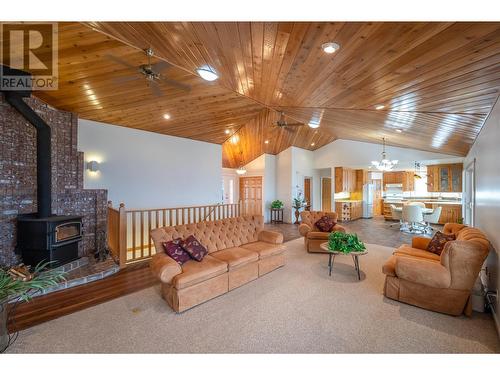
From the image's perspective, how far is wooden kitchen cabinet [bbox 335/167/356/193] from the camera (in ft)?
31.6

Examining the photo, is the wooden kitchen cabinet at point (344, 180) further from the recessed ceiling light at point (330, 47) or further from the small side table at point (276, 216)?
the recessed ceiling light at point (330, 47)

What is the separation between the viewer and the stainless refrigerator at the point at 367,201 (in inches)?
408

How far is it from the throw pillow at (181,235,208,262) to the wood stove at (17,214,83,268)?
2145 mm

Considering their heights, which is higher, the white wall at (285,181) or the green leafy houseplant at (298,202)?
the white wall at (285,181)

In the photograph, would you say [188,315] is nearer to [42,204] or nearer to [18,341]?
[18,341]

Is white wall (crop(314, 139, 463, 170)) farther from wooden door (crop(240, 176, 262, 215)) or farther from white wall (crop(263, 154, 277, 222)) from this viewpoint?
wooden door (crop(240, 176, 262, 215))

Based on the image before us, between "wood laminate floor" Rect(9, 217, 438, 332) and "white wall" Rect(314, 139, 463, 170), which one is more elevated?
"white wall" Rect(314, 139, 463, 170)

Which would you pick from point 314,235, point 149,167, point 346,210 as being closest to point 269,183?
point 346,210

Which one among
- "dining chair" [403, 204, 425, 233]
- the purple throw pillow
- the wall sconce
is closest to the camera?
the purple throw pillow

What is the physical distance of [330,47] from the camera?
2.05 m

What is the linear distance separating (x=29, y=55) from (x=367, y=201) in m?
11.6

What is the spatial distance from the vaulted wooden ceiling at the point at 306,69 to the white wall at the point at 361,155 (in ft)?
10.4

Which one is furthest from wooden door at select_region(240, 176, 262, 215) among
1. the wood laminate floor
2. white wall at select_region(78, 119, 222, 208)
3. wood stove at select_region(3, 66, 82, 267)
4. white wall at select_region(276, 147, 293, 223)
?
wood stove at select_region(3, 66, 82, 267)

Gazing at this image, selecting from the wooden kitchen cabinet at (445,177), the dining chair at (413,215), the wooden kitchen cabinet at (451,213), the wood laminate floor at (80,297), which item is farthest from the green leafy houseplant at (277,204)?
the wooden kitchen cabinet at (451,213)
